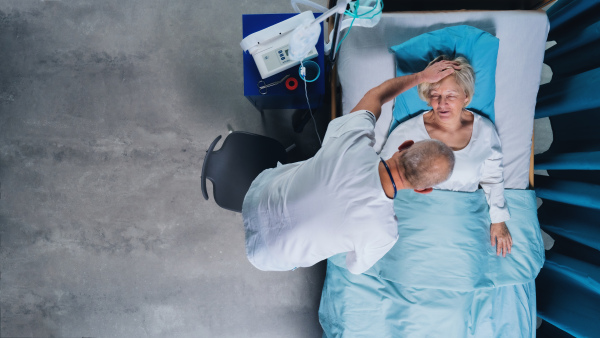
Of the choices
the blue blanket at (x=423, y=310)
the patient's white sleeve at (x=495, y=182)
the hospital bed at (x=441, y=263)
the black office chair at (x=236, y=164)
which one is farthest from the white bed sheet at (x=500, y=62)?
the blue blanket at (x=423, y=310)

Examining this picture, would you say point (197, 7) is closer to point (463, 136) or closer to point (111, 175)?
point (111, 175)

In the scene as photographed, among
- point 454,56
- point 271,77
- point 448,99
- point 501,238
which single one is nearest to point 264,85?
point 271,77

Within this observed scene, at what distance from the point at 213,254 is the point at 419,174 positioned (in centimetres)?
170

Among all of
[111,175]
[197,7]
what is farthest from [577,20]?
[111,175]

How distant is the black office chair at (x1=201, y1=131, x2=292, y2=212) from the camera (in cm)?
163

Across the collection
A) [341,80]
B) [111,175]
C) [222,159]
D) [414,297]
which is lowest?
[414,297]

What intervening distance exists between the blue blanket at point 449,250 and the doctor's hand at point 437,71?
613 millimetres

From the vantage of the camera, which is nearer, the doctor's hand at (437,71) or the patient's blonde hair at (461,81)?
the doctor's hand at (437,71)

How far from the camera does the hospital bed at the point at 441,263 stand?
1690 millimetres

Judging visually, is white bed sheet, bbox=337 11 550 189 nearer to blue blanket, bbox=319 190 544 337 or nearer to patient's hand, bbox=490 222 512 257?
patient's hand, bbox=490 222 512 257

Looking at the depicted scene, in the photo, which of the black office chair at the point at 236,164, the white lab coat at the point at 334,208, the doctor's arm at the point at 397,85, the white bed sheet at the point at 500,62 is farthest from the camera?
the white bed sheet at the point at 500,62

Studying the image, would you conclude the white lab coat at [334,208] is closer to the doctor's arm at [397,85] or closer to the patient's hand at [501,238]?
the doctor's arm at [397,85]

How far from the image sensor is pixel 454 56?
1903 millimetres

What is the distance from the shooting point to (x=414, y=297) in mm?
1691
